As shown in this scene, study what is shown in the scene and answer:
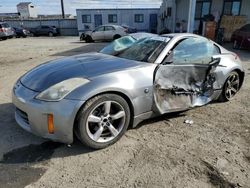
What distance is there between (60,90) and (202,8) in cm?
1899

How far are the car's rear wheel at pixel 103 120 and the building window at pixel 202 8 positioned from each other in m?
18.3

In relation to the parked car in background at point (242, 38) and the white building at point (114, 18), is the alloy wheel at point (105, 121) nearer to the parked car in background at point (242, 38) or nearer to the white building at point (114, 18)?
the parked car in background at point (242, 38)

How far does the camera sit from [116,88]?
3.10m

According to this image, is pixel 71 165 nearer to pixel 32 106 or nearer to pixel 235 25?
pixel 32 106

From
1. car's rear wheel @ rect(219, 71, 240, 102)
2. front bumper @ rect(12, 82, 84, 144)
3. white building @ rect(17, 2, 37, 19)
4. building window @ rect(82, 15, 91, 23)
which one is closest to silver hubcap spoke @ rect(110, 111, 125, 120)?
front bumper @ rect(12, 82, 84, 144)

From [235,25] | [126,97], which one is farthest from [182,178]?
[235,25]

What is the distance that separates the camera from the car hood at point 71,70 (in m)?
3.19

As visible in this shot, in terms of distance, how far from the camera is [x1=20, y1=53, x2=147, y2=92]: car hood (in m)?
3.19

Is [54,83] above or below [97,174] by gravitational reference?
above

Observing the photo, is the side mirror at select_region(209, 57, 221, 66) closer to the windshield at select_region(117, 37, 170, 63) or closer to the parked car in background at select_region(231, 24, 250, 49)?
the windshield at select_region(117, 37, 170, 63)

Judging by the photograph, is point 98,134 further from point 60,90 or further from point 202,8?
point 202,8

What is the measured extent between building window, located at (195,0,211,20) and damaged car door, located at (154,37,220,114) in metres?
16.4

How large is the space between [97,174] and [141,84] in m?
1.32

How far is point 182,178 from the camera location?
8.76 ft
